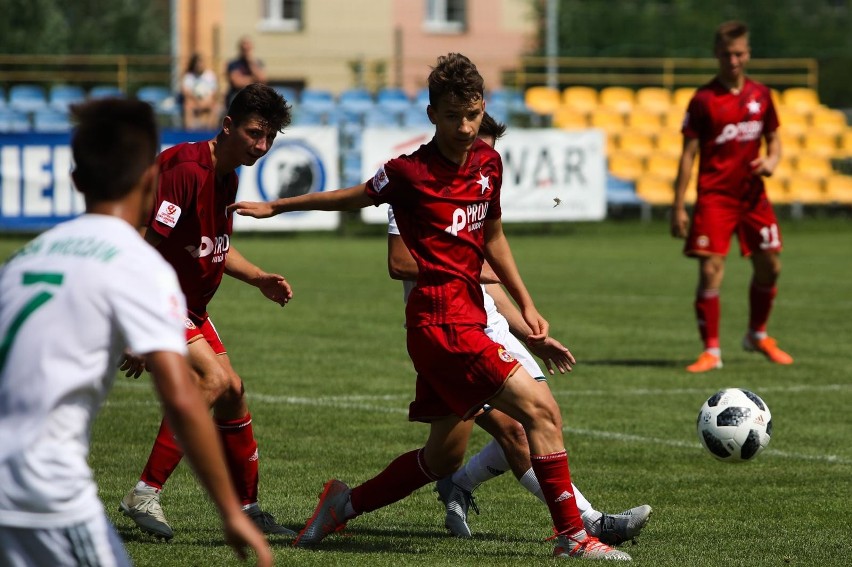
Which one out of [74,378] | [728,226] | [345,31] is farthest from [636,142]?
[74,378]

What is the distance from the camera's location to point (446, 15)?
45.8 m

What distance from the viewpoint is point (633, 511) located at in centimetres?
558

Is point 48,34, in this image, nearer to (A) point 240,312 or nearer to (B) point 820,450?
(A) point 240,312

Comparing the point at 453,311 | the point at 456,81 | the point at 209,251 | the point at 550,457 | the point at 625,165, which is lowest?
the point at 550,457

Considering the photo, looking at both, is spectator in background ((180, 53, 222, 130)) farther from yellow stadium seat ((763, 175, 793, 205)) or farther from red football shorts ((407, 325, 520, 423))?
red football shorts ((407, 325, 520, 423))

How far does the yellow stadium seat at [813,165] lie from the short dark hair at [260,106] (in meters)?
23.6

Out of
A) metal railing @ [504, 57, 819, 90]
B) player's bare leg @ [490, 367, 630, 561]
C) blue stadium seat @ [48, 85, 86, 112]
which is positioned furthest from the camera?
metal railing @ [504, 57, 819, 90]

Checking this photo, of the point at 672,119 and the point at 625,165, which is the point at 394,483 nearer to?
the point at 625,165

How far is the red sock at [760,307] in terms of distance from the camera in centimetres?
1177

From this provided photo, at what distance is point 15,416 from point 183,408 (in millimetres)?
363

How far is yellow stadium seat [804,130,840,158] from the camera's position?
2877 cm

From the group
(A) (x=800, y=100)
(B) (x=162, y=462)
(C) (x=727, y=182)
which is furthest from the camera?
(A) (x=800, y=100)

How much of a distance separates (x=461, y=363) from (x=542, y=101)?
75.6 feet

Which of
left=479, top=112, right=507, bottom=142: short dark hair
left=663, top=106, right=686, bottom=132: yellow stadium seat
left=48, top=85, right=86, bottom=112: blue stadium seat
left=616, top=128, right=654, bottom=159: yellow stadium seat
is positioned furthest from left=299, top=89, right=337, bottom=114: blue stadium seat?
left=479, top=112, right=507, bottom=142: short dark hair
